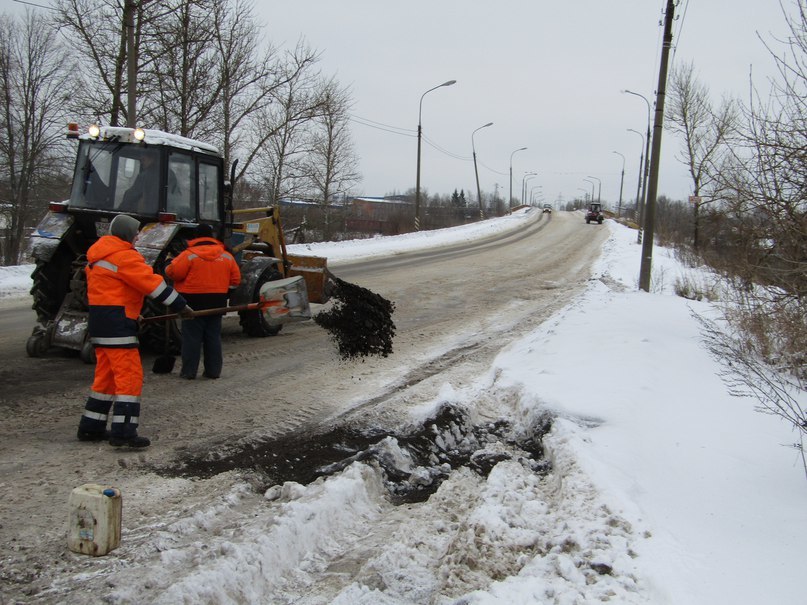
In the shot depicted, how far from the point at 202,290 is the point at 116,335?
1.80 meters

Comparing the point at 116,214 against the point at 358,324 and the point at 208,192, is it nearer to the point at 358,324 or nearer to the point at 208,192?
the point at 208,192

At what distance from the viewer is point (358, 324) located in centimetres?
762

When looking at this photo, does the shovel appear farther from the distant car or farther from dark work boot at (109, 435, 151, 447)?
the distant car

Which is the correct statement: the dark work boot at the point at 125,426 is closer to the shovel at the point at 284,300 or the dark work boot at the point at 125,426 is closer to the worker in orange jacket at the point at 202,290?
the worker in orange jacket at the point at 202,290

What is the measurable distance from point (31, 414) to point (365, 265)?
14118mm

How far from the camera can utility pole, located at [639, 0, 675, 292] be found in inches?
530

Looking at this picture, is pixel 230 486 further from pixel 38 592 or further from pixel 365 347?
pixel 365 347

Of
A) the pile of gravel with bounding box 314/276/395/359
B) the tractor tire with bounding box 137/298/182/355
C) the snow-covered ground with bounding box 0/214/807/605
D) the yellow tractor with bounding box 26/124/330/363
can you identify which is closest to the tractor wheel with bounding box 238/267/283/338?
the yellow tractor with bounding box 26/124/330/363

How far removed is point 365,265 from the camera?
1925 centimetres

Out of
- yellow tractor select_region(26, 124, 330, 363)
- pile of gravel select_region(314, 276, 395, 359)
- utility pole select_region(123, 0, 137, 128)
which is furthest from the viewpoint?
utility pole select_region(123, 0, 137, 128)

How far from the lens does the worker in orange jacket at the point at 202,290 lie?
21.5ft

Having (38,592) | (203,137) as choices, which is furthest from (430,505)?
(203,137)

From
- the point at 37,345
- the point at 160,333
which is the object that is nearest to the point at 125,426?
the point at 160,333

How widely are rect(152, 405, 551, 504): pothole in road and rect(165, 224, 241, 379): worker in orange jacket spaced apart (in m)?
1.96
